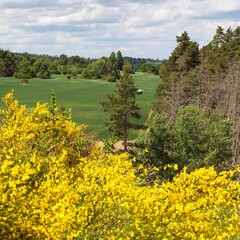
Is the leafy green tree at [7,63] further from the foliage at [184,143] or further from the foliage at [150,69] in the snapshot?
the foliage at [184,143]

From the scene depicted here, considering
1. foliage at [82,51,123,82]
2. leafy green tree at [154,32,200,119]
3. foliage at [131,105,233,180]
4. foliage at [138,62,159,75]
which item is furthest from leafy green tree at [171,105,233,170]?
foliage at [138,62,159,75]

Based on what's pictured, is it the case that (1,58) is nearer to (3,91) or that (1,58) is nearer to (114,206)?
(3,91)

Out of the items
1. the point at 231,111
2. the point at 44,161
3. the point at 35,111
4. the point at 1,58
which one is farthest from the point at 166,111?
the point at 1,58

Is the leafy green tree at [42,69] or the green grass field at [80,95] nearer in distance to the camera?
Answer: the green grass field at [80,95]

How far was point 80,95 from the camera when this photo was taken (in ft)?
373

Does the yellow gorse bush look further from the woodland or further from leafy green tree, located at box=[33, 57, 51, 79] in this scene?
leafy green tree, located at box=[33, 57, 51, 79]

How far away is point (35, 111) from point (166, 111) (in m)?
36.8

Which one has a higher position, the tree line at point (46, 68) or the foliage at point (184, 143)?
the tree line at point (46, 68)

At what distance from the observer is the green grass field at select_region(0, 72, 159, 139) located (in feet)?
276

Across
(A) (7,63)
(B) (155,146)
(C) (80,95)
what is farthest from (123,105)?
(A) (7,63)

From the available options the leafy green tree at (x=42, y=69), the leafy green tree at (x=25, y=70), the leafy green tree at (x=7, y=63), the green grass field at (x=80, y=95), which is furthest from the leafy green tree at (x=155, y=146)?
the leafy green tree at (x=7, y=63)

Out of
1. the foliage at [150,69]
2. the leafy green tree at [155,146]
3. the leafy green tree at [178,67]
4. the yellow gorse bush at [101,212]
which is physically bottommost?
the leafy green tree at [155,146]

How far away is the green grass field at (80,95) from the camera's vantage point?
84.2 m

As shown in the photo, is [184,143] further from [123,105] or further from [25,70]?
[25,70]
